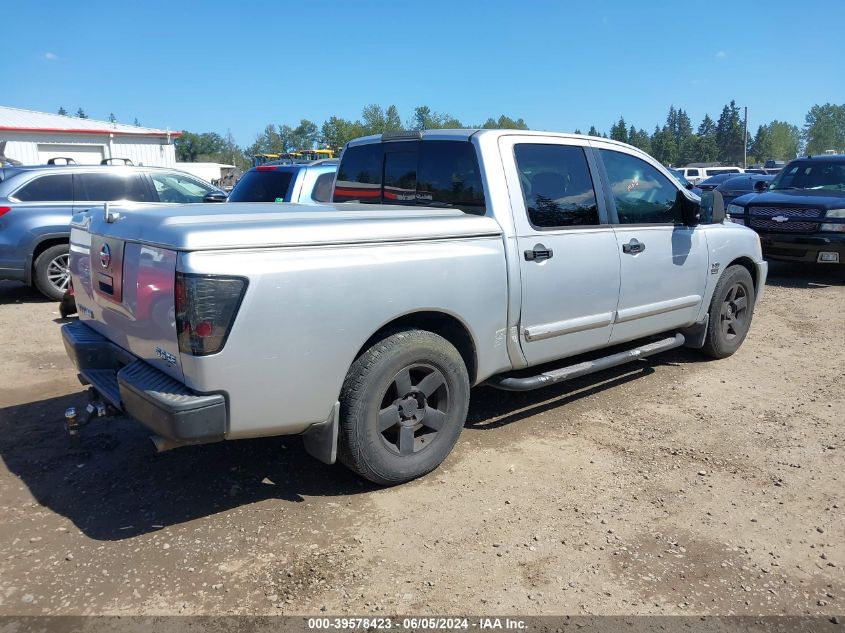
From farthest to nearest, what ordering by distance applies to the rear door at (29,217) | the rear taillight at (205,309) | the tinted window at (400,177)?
the rear door at (29,217) → the tinted window at (400,177) → the rear taillight at (205,309)

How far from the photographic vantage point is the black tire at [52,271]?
Answer: 8.59 meters

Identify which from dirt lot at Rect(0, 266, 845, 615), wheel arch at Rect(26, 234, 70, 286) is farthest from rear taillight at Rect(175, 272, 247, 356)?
wheel arch at Rect(26, 234, 70, 286)

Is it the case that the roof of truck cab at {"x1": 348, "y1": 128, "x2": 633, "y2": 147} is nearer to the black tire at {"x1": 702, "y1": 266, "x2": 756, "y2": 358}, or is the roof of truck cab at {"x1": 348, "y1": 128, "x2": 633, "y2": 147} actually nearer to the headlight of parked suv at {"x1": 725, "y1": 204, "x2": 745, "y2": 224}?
the black tire at {"x1": 702, "y1": 266, "x2": 756, "y2": 358}

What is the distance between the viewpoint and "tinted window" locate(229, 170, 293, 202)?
24.5 feet

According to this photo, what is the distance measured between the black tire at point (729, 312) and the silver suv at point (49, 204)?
669 cm

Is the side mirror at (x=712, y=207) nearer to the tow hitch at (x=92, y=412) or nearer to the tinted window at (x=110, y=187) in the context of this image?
the tow hitch at (x=92, y=412)

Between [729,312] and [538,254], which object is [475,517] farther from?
[729,312]

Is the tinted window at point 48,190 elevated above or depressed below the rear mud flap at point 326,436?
above

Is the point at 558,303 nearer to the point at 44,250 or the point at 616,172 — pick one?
the point at 616,172

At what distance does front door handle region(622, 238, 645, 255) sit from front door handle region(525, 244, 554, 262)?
845 millimetres

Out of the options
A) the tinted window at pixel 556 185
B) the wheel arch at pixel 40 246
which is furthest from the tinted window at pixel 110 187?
the tinted window at pixel 556 185

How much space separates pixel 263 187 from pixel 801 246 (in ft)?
25.9

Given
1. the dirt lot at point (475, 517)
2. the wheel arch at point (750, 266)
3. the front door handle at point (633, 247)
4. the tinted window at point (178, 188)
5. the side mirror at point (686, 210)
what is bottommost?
the dirt lot at point (475, 517)

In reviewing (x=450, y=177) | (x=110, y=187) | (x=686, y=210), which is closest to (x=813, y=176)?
(x=686, y=210)
